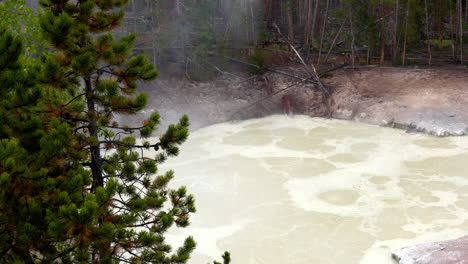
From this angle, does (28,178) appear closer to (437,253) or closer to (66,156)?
(66,156)

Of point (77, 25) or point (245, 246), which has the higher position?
point (77, 25)

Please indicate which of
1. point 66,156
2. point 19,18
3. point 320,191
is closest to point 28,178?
point 66,156

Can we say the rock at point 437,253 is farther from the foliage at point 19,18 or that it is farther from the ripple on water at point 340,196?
the foliage at point 19,18

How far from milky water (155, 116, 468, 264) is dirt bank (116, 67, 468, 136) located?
78 cm

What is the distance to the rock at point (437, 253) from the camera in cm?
776

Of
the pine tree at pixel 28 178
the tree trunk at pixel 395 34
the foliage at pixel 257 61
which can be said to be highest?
the tree trunk at pixel 395 34

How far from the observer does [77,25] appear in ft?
17.8

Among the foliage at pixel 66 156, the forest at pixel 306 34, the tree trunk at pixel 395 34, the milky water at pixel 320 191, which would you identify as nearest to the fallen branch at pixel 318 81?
the forest at pixel 306 34

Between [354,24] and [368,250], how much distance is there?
13.2 meters

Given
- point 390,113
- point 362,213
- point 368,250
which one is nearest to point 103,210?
point 368,250

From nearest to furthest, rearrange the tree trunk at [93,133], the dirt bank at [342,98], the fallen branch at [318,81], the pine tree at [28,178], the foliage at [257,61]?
1. the pine tree at [28,178]
2. the tree trunk at [93,133]
3. the dirt bank at [342,98]
4. the fallen branch at [318,81]
5. the foliage at [257,61]

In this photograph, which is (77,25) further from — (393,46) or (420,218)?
(393,46)

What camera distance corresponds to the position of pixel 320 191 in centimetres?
1239

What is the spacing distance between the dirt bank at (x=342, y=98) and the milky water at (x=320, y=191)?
78 cm
